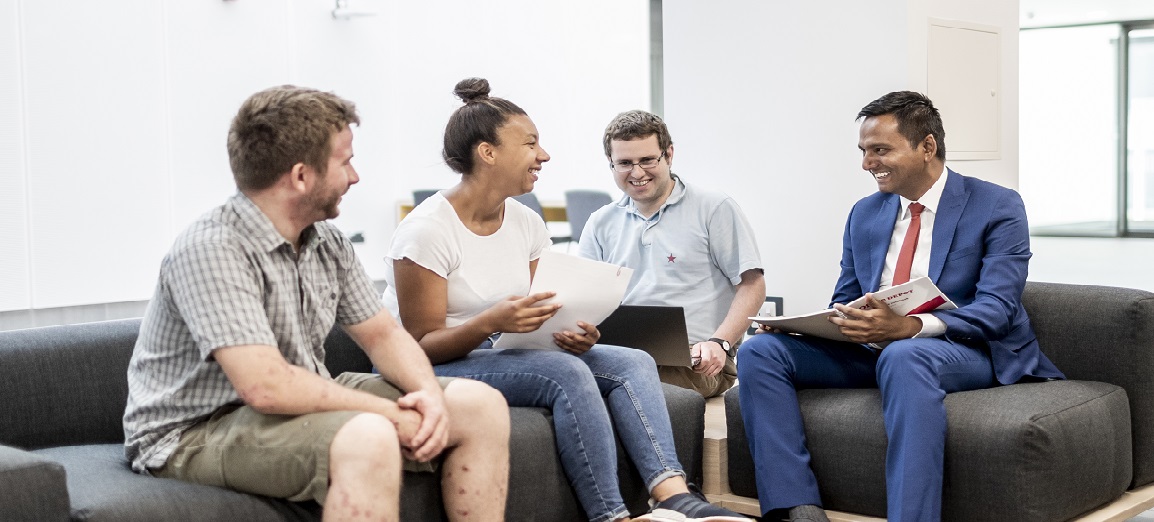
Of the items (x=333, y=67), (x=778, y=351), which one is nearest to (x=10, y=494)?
(x=778, y=351)

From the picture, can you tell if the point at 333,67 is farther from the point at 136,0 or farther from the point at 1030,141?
the point at 1030,141

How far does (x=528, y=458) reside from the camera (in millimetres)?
2283

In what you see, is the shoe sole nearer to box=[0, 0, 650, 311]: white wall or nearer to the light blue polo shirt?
the light blue polo shirt

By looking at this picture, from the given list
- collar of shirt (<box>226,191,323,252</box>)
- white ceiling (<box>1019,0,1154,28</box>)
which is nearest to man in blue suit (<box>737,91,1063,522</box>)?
collar of shirt (<box>226,191,323,252</box>)

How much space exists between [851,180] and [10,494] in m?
3.05

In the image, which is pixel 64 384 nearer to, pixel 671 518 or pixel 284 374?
pixel 284 374

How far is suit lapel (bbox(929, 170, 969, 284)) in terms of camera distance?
2676mm

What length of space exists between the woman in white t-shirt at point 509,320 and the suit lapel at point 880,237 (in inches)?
26.3

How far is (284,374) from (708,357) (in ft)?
4.53

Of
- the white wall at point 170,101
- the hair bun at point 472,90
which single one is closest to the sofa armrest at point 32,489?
the hair bun at point 472,90

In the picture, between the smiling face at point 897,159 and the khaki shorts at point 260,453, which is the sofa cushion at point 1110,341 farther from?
the khaki shorts at point 260,453

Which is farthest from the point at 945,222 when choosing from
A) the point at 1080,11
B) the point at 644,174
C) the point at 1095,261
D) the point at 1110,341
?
the point at 1080,11

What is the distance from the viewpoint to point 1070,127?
12.7m

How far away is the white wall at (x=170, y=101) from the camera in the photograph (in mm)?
5418
